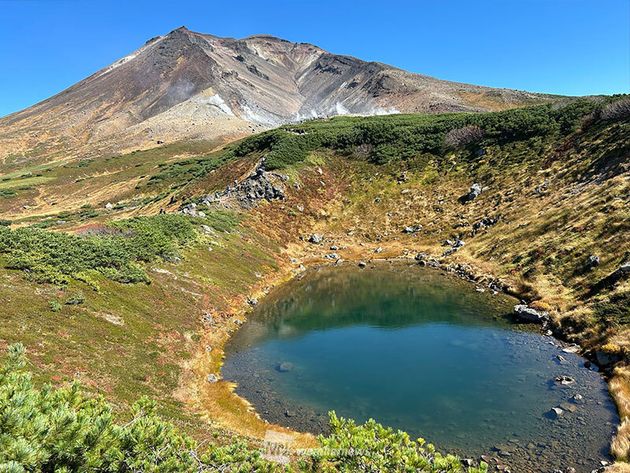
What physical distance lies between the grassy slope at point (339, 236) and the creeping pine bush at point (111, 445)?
1196 centimetres

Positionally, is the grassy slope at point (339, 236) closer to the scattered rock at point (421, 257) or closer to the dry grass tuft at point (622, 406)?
the dry grass tuft at point (622, 406)

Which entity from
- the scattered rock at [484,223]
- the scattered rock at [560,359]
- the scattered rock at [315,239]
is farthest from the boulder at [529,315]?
the scattered rock at [315,239]

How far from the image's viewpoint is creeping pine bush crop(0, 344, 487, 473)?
7.67 meters

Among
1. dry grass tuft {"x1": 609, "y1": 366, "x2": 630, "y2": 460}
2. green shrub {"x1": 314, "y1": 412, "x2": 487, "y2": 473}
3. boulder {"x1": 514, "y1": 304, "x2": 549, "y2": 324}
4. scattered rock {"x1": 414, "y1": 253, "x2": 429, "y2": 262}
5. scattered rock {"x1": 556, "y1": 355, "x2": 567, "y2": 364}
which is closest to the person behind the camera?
green shrub {"x1": 314, "y1": 412, "x2": 487, "y2": 473}

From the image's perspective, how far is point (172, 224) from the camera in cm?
5706

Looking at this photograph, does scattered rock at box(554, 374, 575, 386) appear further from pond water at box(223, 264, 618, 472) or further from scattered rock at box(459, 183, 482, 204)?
scattered rock at box(459, 183, 482, 204)

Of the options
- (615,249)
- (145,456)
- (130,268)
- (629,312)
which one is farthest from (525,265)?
(145,456)

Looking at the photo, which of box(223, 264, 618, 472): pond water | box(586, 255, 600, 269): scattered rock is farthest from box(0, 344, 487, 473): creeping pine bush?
box(586, 255, 600, 269): scattered rock

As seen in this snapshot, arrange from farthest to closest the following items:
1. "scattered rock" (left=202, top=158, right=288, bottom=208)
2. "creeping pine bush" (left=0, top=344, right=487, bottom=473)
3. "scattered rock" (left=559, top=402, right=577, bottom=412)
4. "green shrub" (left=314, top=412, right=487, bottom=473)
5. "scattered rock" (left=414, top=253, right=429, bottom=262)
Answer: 1. "scattered rock" (left=202, top=158, right=288, bottom=208)
2. "scattered rock" (left=414, top=253, right=429, bottom=262)
3. "scattered rock" (left=559, top=402, right=577, bottom=412)
4. "green shrub" (left=314, top=412, right=487, bottom=473)
5. "creeping pine bush" (left=0, top=344, right=487, bottom=473)

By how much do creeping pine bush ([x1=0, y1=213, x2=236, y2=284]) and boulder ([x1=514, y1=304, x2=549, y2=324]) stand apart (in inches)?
1433

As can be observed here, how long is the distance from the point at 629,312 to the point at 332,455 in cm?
3066

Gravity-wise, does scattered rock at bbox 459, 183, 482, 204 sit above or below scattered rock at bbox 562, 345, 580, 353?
above

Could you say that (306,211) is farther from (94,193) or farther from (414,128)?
(94,193)

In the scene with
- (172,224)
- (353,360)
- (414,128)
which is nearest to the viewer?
(353,360)
